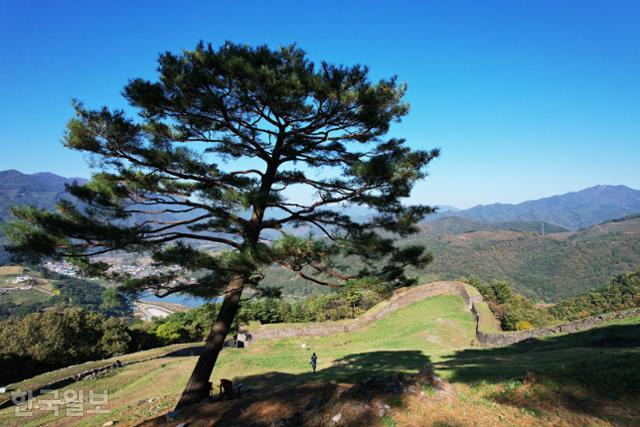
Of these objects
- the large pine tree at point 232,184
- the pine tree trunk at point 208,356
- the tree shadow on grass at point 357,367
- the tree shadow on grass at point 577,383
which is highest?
the large pine tree at point 232,184

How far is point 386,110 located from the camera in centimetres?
783

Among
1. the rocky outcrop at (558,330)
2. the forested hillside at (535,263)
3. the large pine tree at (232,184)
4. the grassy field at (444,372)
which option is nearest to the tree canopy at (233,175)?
the large pine tree at (232,184)

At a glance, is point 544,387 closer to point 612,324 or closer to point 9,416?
point 612,324

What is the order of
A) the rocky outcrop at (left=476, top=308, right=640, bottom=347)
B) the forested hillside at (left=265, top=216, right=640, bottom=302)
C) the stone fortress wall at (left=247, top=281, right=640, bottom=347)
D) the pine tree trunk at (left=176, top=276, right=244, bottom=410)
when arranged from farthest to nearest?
1. the forested hillside at (left=265, top=216, right=640, bottom=302)
2. the stone fortress wall at (left=247, top=281, right=640, bottom=347)
3. the rocky outcrop at (left=476, top=308, right=640, bottom=347)
4. the pine tree trunk at (left=176, top=276, right=244, bottom=410)

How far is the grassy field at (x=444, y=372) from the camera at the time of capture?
226 inches

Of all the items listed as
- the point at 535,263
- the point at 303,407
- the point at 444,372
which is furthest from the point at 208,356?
the point at 535,263

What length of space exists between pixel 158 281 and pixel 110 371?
50.8 ft

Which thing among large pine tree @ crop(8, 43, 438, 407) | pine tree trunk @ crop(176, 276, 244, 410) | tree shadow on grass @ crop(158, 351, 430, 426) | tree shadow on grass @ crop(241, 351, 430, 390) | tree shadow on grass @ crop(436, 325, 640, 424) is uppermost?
large pine tree @ crop(8, 43, 438, 407)

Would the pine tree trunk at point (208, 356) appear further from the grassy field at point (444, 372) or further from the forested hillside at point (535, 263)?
the forested hillside at point (535, 263)

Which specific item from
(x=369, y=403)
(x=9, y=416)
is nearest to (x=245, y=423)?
(x=369, y=403)

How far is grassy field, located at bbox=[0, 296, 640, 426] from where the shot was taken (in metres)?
5.75

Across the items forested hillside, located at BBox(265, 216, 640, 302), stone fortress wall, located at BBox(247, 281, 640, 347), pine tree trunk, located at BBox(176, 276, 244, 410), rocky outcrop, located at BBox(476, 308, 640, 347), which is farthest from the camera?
forested hillside, located at BBox(265, 216, 640, 302)

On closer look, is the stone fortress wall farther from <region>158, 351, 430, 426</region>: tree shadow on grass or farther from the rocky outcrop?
<region>158, 351, 430, 426</region>: tree shadow on grass

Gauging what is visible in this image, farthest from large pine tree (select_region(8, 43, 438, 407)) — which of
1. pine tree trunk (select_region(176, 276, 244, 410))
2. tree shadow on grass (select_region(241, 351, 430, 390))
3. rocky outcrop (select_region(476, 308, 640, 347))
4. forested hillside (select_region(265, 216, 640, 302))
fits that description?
forested hillside (select_region(265, 216, 640, 302))
